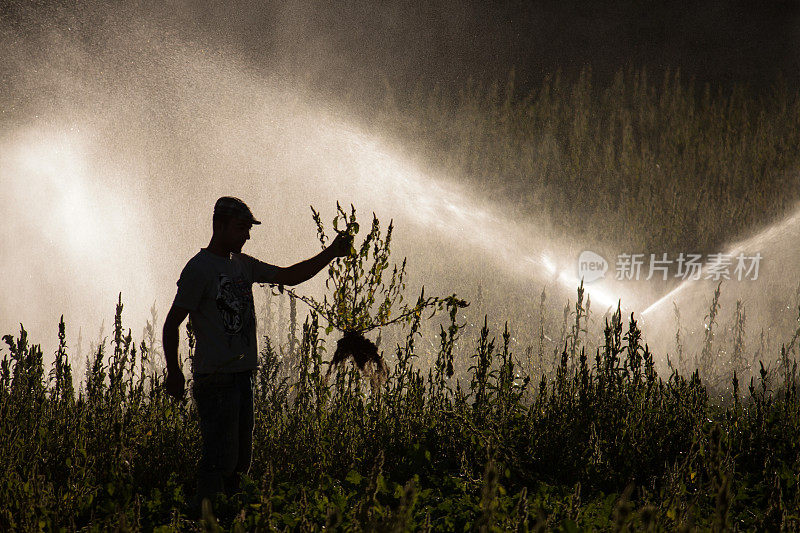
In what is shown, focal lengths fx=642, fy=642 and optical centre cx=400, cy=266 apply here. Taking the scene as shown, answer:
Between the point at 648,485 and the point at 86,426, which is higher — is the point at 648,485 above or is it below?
below

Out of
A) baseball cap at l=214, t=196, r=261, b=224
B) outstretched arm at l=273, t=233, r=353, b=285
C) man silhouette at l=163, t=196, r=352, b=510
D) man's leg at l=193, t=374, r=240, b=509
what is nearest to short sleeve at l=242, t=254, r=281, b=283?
outstretched arm at l=273, t=233, r=353, b=285

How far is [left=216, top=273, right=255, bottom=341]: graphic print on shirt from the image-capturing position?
4473 mm

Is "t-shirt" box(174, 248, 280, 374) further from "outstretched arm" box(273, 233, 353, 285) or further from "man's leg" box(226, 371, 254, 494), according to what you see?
"outstretched arm" box(273, 233, 353, 285)

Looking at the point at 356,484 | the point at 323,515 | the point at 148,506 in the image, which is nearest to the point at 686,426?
the point at 356,484

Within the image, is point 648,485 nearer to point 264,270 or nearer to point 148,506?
point 264,270

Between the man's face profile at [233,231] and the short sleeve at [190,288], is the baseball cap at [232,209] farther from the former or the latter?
the short sleeve at [190,288]

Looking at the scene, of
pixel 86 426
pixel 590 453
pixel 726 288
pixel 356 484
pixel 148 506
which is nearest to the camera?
pixel 148 506

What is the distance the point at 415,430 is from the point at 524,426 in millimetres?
987

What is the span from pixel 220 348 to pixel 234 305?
0.32m

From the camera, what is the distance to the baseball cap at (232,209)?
459 centimetres

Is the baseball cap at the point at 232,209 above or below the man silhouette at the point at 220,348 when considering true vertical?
above

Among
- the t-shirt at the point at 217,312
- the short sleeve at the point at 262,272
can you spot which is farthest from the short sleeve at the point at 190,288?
the short sleeve at the point at 262,272

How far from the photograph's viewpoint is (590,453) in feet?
17.2

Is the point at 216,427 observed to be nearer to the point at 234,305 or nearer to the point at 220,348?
the point at 220,348
